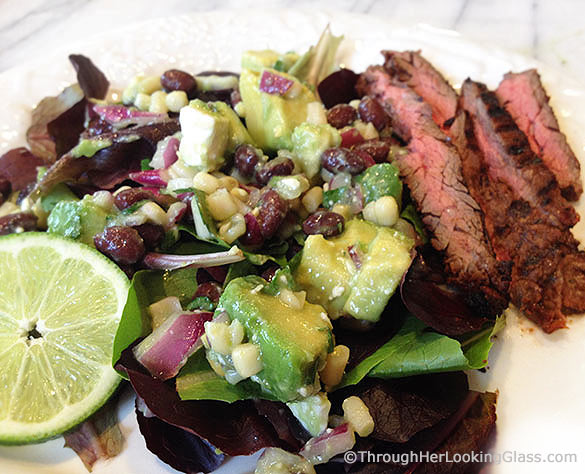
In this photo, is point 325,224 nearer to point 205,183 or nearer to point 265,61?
point 205,183

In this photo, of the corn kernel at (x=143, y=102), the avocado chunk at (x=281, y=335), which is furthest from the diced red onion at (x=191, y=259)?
the corn kernel at (x=143, y=102)

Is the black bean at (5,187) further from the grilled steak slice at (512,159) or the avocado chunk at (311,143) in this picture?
the grilled steak slice at (512,159)

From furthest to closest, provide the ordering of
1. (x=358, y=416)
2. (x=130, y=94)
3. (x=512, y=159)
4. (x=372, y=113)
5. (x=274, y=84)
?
(x=130, y=94), (x=372, y=113), (x=274, y=84), (x=512, y=159), (x=358, y=416)

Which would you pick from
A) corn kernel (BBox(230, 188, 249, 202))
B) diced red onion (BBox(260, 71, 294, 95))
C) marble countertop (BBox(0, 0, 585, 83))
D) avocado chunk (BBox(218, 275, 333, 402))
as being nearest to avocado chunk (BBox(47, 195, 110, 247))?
corn kernel (BBox(230, 188, 249, 202))

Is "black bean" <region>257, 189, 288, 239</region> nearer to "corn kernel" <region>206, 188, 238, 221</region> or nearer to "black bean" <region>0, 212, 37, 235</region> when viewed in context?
"corn kernel" <region>206, 188, 238, 221</region>

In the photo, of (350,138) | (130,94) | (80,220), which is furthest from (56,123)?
(350,138)
